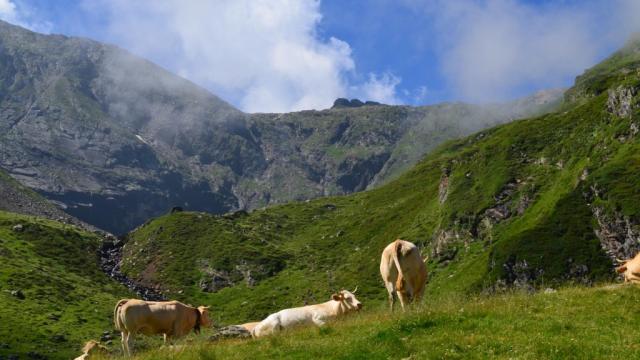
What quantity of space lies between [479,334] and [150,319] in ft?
45.5

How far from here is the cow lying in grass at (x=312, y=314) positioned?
24750 millimetres

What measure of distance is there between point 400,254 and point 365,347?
895 centimetres

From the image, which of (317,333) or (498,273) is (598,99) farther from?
(317,333)

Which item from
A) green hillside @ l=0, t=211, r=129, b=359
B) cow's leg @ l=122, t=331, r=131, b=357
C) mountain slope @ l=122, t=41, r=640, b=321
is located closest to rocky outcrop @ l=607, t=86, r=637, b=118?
mountain slope @ l=122, t=41, r=640, b=321

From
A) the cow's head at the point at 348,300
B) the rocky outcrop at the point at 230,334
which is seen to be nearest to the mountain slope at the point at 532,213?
the cow's head at the point at 348,300

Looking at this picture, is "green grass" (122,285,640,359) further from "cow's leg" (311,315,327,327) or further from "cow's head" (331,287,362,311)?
"cow's leg" (311,315,327,327)

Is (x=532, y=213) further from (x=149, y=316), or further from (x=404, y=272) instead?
(x=149, y=316)

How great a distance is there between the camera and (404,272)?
24812 mm

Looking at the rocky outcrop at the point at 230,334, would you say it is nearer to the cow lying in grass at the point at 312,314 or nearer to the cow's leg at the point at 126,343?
the cow lying in grass at the point at 312,314

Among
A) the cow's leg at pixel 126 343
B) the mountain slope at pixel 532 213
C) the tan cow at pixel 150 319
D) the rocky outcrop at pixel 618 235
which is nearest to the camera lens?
the cow's leg at pixel 126 343

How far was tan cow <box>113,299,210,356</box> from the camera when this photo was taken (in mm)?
24266

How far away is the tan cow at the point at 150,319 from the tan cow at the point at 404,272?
340 inches

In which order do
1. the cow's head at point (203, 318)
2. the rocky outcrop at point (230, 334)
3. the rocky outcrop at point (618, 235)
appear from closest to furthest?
the rocky outcrop at point (230, 334) → the cow's head at point (203, 318) → the rocky outcrop at point (618, 235)

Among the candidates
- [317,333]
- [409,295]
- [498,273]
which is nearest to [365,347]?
[317,333]
